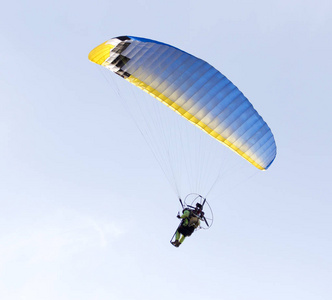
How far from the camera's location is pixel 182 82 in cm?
2308

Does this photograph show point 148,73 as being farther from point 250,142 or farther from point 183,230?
point 183,230

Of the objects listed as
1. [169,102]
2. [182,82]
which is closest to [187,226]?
[169,102]

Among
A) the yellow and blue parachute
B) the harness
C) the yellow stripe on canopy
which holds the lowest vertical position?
the harness

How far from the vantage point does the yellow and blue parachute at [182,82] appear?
75.7 ft

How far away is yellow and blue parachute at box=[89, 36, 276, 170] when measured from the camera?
23.1m

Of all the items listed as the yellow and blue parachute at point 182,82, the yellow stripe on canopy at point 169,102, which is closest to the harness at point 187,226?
the yellow and blue parachute at point 182,82

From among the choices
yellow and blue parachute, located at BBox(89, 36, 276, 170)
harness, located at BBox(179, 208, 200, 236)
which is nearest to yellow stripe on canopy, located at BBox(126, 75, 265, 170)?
yellow and blue parachute, located at BBox(89, 36, 276, 170)

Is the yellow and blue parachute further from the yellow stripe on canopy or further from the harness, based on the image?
the harness

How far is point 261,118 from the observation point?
2430cm

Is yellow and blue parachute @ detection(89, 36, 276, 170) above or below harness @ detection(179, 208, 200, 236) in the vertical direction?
above

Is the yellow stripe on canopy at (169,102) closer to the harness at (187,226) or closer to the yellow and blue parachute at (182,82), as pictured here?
the yellow and blue parachute at (182,82)

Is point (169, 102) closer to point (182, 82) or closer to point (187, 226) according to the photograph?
point (182, 82)

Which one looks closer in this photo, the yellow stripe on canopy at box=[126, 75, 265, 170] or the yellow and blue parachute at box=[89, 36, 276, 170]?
the yellow and blue parachute at box=[89, 36, 276, 170]

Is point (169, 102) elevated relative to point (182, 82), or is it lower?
lower
